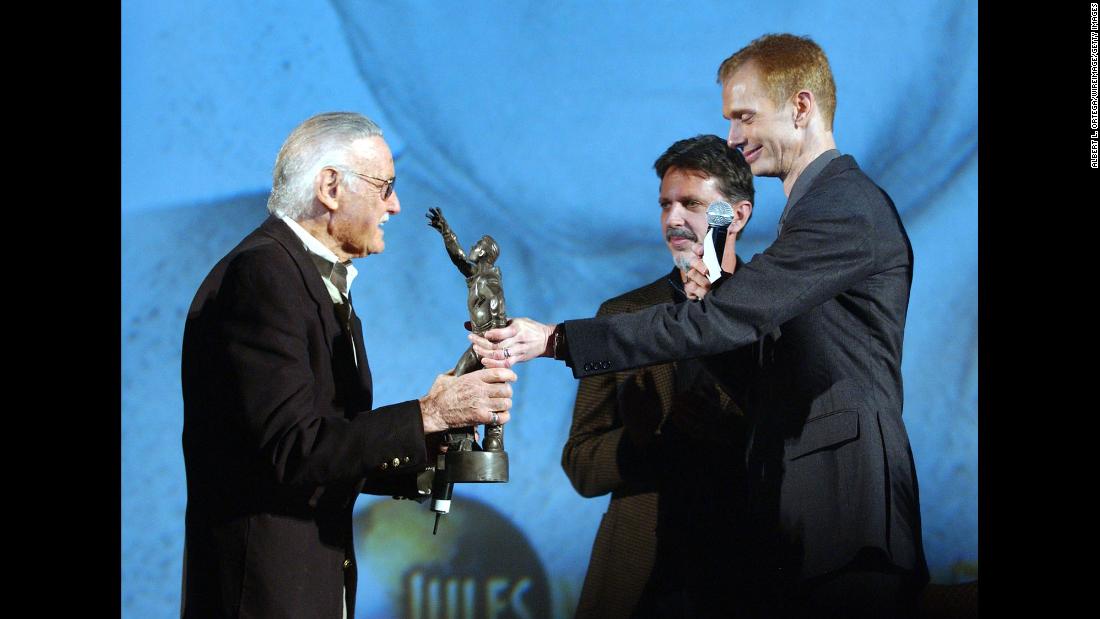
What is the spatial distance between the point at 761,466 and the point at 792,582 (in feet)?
1.16

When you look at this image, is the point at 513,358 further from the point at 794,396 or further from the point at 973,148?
the point at 973,148

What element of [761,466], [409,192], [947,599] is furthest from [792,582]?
[409,192]

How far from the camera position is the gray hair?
3494mm

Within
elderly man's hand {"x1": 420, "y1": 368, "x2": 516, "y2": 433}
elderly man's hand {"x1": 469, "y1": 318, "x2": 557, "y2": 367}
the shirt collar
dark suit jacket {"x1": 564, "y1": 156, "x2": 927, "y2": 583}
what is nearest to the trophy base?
elderly man's hand {"x1": 420, "y1": 368, "x2": 516, "y2": 433}

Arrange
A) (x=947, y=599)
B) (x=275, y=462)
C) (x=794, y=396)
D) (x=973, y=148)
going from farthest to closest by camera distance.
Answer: (x=973, y=148) → (x=947, y=599) → (x=794, y=396) → (x=275, y=462)

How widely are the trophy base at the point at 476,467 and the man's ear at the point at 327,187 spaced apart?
30.6 inches

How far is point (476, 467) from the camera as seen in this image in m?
3.34

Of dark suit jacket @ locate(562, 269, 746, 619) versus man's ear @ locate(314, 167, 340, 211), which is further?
dark suit jacket @ locate(562, 269, 746, 619)

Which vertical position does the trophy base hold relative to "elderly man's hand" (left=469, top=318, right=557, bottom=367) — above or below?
below

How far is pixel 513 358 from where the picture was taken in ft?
11.2

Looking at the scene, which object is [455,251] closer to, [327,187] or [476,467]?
→ [327,187]

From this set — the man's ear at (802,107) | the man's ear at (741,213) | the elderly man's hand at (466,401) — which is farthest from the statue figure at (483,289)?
the man's ear at (741,213)

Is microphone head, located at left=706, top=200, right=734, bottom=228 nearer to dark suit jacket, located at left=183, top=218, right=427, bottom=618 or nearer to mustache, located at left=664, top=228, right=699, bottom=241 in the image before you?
mustache, located at left=664, top=228, right=699, bottom=241

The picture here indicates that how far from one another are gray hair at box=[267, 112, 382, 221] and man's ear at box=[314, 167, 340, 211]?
14mm
